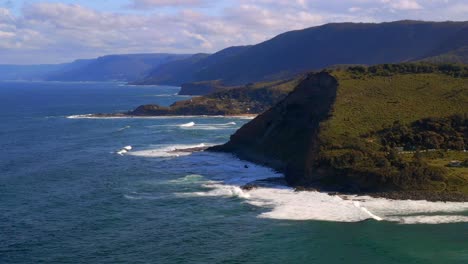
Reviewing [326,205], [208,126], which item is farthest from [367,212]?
[208,126]

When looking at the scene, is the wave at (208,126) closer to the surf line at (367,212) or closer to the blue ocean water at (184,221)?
the blue ocean water at (184,221)

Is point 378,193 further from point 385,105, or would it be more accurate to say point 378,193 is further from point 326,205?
point 385,105

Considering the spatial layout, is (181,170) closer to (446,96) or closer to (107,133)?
(446,96)

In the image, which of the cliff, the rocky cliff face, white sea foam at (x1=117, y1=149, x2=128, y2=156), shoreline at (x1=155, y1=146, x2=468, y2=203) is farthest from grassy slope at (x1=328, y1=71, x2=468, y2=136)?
white sea foam at (x1=117, y1=149, x2=128, y2=156)

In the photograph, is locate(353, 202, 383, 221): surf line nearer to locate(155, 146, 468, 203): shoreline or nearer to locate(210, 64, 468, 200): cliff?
locate(155, 146, 468, 203): shoreline

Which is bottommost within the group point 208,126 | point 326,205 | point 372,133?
point 326,205

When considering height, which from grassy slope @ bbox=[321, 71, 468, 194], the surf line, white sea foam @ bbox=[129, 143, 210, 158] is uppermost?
grassy slope @ bbox=[321, 71, 468, 194]
